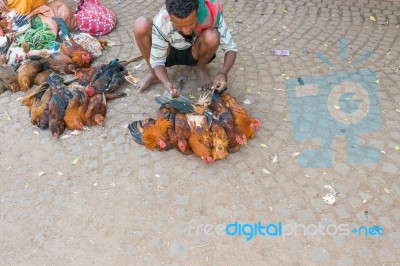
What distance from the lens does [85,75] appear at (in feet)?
13.1

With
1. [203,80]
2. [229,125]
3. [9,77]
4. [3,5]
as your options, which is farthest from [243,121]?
[3,5]

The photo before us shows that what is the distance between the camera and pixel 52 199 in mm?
3119

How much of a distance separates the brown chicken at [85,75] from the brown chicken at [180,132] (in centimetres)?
117

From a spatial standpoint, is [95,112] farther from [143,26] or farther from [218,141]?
[218,141]

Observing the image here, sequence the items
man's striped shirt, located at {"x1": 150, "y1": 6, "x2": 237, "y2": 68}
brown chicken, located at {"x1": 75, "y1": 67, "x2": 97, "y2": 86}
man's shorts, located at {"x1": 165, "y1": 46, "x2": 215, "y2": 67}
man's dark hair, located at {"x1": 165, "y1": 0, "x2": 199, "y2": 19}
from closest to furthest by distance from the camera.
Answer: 1. man's dark hair, located at {"x1": 165, "y1": 0, "x2": 199, "y2": 19}
2. man's striped shirt, located at {"x1": 150, "y1": 6, "x2": 237, "y2": 68}
3. man's shorts, located at {"x1": 165, "y1": 46, "x2": 215, "y2": 67}
4. brown chicken, located at {"x1": 75, "y1": 67, "x2": 97, "y2": 86}

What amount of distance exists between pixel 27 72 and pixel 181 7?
1.98 metres

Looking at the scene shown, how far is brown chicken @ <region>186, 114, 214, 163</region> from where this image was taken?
3.17 metres

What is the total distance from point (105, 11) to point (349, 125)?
316cm

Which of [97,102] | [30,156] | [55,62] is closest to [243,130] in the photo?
[97,102]

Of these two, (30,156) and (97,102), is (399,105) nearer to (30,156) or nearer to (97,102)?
(97,102)

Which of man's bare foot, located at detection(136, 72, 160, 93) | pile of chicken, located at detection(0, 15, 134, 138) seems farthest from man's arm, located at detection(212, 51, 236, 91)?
pile of chicken, located at detection(0, 15, 134, 138)

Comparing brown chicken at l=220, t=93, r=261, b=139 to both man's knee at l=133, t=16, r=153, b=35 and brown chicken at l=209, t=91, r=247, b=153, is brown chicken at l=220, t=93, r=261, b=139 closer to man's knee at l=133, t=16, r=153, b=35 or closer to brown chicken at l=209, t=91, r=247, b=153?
brown chicken at l=209, t=91, r=247, b=153

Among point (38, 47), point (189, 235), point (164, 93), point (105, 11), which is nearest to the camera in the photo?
point (189, 235)

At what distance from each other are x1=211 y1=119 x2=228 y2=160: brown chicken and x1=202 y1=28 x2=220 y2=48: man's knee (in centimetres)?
73
